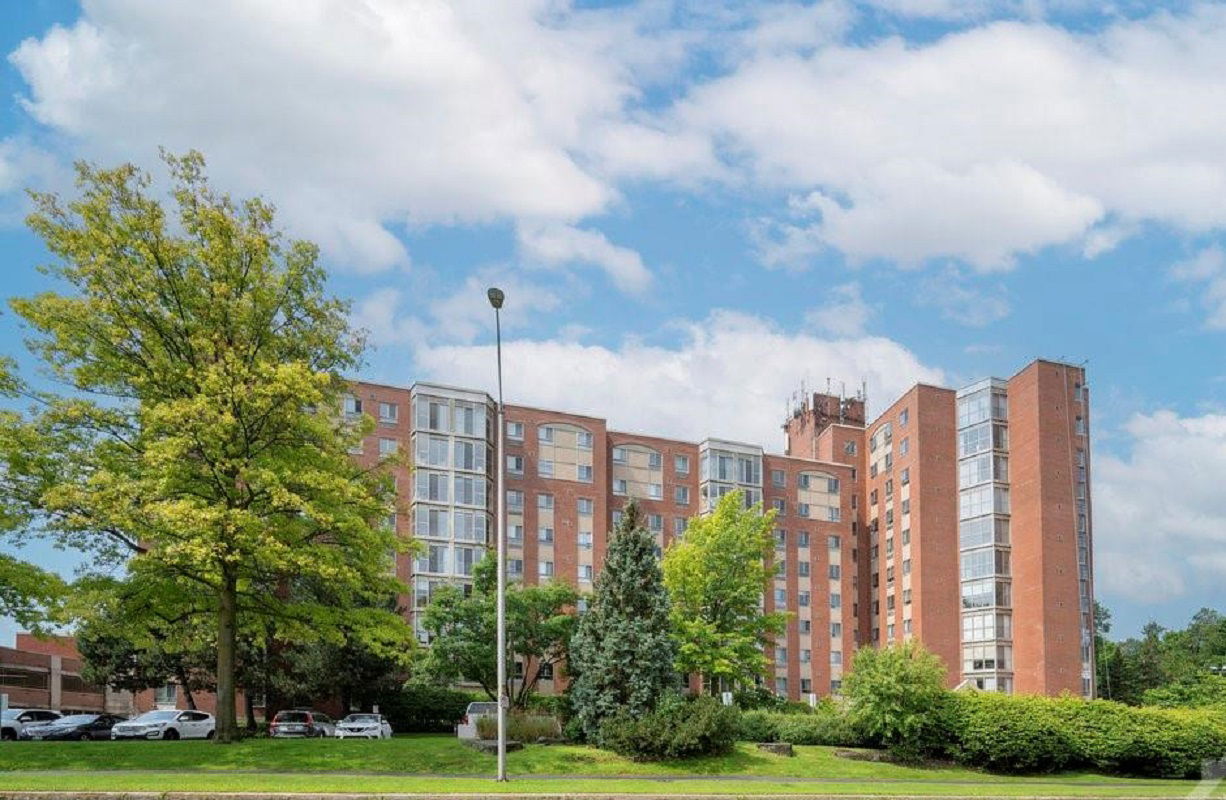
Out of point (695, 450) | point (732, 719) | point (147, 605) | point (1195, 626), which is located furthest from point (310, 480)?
point (1195, 626)

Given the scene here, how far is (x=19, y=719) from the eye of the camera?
50.5 m

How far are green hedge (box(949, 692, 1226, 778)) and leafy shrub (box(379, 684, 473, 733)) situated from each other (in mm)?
31939

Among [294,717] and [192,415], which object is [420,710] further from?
[192,415]

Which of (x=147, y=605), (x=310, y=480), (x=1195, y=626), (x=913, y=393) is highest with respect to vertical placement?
(x=913, y=393)

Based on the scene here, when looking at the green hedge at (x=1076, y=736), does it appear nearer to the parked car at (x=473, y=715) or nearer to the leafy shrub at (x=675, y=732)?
the leafy shrub at (x=675, y=732)

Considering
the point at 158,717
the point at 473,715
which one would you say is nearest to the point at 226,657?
the point at 158,717

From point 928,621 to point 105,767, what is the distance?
7496 centimetres

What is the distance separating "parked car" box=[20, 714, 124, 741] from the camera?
159ft

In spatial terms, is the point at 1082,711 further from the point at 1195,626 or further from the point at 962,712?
the point at 1195,626

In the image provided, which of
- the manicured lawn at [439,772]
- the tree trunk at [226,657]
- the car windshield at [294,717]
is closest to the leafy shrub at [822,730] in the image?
the manicured lawn at [439,772]

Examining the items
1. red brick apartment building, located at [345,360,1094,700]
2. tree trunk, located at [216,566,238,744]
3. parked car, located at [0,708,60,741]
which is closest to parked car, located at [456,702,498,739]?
tree trunk, located at [216,566,238,744]

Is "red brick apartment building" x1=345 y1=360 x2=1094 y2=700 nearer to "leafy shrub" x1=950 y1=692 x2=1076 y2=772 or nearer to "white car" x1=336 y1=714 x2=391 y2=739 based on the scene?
"white car" x1=336 y1=714 x2=391 y2=739

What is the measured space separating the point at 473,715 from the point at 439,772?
1843 cm

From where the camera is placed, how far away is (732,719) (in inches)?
1523
